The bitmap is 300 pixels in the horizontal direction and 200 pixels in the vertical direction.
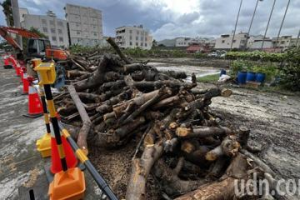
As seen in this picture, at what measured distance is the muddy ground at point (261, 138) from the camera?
7.63 feet

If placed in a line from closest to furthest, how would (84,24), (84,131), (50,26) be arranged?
(84,131), (50,26), (84,24)

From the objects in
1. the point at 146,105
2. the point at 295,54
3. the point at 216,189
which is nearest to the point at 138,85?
the point at 146,105

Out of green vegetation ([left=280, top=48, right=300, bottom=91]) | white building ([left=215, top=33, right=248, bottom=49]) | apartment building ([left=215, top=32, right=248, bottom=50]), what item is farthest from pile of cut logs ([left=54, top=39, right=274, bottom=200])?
white building ([left=215, top=33, right=248, bottom=49])

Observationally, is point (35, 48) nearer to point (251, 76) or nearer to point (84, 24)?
point (251, 76)

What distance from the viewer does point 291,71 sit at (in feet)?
24.9

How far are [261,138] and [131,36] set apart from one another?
219 ft

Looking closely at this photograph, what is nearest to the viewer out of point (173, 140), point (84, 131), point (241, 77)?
point (173, 140)

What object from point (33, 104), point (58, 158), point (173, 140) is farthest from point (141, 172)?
point (33, 104)

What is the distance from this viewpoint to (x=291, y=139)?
3.41 meters

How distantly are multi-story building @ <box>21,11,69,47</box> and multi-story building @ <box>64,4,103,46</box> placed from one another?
2033mm

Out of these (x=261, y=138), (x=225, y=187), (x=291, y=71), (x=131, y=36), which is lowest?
(x=261, y=138)

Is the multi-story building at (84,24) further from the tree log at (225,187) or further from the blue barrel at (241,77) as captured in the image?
the tree log at (225,187)

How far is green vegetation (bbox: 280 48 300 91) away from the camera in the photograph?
7.41m

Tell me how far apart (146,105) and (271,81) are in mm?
8860
